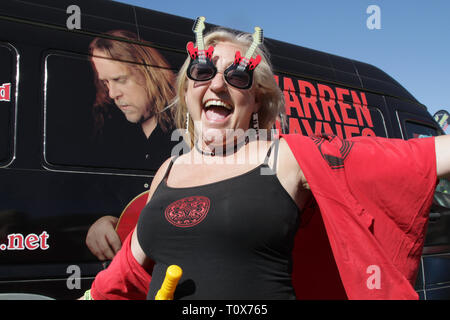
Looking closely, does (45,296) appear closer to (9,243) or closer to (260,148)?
(9,243)

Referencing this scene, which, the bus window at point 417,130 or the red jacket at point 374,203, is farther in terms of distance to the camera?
the bus window at point 417,130

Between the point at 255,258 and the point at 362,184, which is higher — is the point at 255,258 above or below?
below

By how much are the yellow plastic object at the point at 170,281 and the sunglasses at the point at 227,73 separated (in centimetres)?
68

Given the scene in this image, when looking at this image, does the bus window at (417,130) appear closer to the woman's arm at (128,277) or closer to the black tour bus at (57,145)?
the black tour bus at (57,145)

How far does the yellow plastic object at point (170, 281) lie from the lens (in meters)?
1.26

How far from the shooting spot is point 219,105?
62.6 inches

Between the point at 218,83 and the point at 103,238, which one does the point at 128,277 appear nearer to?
the point at 218,83

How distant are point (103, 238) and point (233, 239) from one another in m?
1.59

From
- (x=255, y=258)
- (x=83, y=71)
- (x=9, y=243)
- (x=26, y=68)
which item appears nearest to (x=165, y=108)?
(x=83, y=71)

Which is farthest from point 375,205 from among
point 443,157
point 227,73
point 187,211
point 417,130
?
point 417,130

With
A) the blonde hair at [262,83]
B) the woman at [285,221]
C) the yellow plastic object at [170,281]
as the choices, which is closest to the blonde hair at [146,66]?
the blonde hair at [262,83]
